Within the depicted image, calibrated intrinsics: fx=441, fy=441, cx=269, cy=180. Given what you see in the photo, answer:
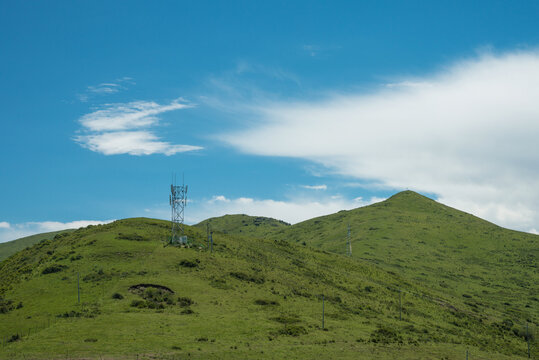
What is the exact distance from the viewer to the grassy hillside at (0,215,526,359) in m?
52.7

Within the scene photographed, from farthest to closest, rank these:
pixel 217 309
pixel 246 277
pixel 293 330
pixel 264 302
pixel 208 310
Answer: pixel 246 277
pixel 264 302
pixel 217 309
pixel 208 310
pixel 293 330

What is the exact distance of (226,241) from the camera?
4592 inches

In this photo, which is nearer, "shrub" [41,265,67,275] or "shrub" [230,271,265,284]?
"shrub" [41,265,67,275]

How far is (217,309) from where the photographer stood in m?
67.6

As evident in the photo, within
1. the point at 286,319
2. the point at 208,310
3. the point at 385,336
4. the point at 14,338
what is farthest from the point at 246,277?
the point at 14,338

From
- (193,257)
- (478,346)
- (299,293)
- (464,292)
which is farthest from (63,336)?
(464,292)

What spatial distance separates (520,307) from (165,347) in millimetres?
123021

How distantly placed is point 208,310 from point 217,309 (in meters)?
1.64

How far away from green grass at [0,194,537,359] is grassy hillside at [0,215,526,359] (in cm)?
25

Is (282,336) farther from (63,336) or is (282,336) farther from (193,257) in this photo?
(193,257)

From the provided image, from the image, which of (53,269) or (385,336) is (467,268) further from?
(53,269)

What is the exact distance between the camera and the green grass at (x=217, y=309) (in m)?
53.1

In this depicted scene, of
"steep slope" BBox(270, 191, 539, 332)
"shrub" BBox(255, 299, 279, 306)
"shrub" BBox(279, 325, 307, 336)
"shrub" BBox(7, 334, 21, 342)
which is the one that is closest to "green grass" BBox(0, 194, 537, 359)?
"shrub" BBox(279, 325, 307, 336)

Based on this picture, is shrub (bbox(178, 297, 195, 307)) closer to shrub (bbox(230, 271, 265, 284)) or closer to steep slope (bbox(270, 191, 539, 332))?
shrub (bbox(230, 271, 265, 284))
